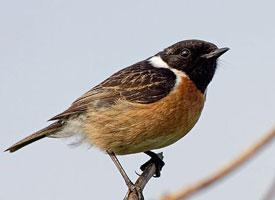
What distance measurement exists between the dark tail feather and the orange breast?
0.51m

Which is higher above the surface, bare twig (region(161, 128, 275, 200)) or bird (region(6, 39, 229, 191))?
bare twig (region(161, 128, 275, 200))

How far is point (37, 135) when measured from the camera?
733cm

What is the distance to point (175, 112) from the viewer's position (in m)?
6.41

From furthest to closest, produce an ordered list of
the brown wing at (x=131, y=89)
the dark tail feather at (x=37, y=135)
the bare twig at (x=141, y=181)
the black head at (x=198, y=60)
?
1. the dark tail feather at (x=37, y=135)
2. the black head at (x=198, y=60)
3. the brown wing at (x=131, y=89)
4. the bare twig at (x=141, y=181)

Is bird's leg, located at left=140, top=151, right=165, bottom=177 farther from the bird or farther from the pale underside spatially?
the pale underside

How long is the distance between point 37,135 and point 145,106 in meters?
1.63

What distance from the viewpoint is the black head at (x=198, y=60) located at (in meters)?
6.98

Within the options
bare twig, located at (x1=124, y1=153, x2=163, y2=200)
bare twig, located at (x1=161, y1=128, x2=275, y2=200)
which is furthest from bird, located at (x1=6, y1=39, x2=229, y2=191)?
bare twig, located at (x1=161, y1=128, x2=275, y2=200)

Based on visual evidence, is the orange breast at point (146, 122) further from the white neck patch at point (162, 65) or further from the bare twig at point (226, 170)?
the bare twig at point (226, 170)

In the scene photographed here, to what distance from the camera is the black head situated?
22.9ft

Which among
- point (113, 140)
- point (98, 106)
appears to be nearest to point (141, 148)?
point (113, 140)

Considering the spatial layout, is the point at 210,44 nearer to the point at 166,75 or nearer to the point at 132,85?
the point at 166,75

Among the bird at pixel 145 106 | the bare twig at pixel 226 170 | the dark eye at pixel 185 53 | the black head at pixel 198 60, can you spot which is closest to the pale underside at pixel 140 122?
the bird at pixel 145 106

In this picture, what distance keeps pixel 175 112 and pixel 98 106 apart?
3.45 ft
